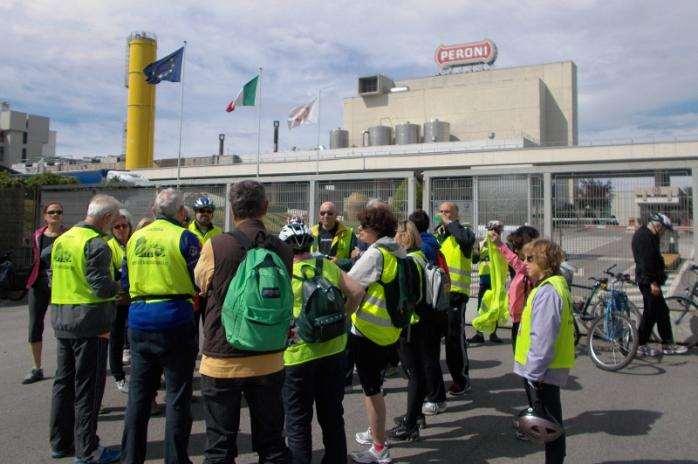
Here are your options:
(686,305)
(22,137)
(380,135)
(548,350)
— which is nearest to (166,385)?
(548,350)

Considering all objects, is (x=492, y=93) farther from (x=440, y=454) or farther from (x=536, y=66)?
(x=440, y=454)

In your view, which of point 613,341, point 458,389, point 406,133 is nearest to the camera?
point 458,389

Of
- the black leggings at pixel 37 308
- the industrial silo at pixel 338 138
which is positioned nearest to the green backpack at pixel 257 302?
the black leggings at pixel 37 308

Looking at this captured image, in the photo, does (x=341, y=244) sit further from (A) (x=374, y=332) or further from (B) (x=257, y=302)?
(B) (x=257, y=302)

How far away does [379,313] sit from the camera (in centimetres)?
418

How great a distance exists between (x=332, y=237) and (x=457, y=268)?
1.56 metres

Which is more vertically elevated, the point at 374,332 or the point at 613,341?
the point at 374,332

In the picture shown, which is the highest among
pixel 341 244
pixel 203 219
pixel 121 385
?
pixel 203 219

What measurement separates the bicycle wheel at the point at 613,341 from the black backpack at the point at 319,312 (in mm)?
4943

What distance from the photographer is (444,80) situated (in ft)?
228

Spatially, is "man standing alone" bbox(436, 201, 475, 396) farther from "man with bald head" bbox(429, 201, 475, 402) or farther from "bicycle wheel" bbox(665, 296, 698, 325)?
"bicycle wheel" bbox(665, 296, 698, 325)

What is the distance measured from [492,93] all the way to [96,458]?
6568cm

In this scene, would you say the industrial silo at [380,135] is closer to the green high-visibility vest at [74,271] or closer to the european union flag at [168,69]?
the european union flag at [168,69]

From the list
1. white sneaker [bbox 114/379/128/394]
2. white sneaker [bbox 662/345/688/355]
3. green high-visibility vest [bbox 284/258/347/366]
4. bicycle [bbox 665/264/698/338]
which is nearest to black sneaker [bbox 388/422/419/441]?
green high-visibility vest [bbox 284/258/347/366]
